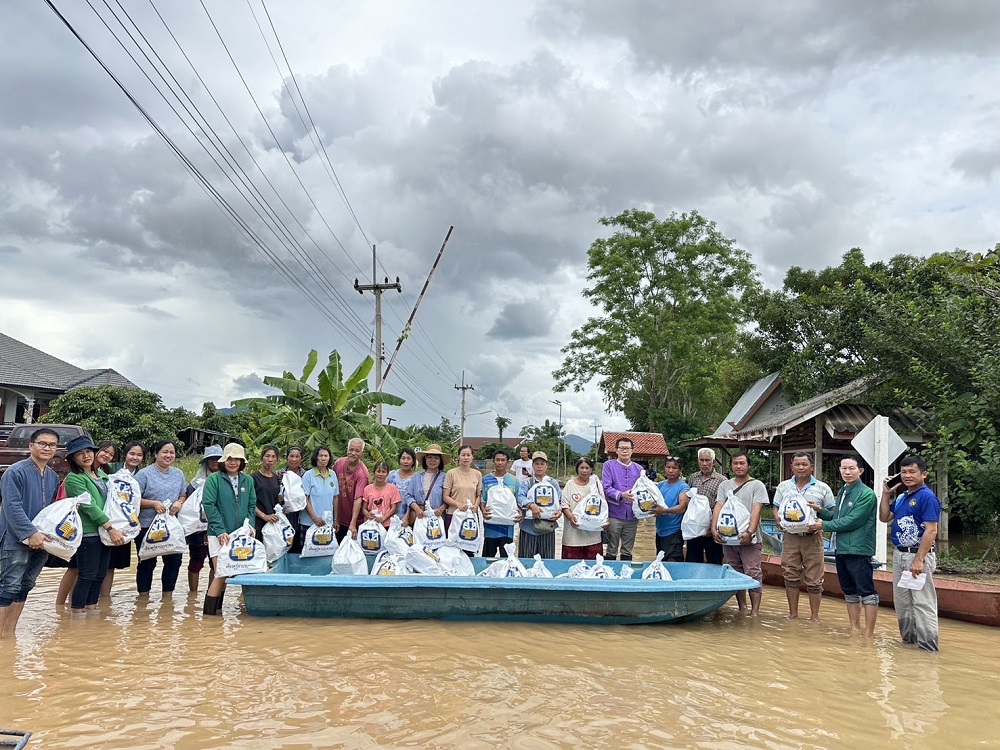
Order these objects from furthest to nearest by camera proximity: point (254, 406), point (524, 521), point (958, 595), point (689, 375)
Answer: point (689, 375) → point (254, 406) → point (524, 521) → point (958, 595)

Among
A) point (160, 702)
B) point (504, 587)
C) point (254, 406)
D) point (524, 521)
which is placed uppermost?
point (254, 406)

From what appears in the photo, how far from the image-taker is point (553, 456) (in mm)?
50969

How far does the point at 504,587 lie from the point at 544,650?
0.72m

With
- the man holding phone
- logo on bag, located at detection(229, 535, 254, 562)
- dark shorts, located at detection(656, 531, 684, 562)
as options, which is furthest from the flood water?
dark shorts, located at detection(656, 531, 684, 562)

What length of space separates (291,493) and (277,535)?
42 cm

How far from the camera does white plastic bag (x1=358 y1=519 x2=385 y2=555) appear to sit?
724 centimetres

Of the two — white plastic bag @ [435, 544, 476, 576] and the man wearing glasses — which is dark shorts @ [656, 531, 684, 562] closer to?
white plastic bag @ [435, 544, 476, 576]

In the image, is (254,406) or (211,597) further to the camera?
(254,406)

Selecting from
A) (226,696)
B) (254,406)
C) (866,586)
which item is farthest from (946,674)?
(254,406)

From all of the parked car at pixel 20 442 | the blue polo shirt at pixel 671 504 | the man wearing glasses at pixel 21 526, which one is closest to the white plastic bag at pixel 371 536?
the man wearing glasses at pixel 21 526

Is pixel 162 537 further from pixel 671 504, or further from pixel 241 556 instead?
pixel 671 504

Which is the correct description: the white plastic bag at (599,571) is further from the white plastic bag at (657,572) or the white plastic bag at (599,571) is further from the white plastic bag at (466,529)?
the white plastic bag at (466,529)

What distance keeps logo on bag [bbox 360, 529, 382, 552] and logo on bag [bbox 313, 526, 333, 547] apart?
1.13 feet

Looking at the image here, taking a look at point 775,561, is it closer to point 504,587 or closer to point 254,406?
point 504,587
